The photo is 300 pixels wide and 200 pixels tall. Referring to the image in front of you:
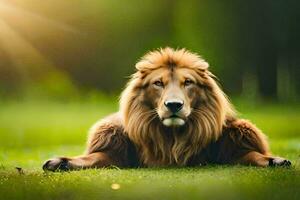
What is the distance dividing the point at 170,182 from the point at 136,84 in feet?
1.97

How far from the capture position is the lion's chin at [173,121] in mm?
4207

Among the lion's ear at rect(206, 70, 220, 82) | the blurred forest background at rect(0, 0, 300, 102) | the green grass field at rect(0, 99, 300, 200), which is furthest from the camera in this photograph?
the blurred forest background at rect(0, 0, 300, 102)

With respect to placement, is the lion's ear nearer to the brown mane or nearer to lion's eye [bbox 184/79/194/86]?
the brown mane

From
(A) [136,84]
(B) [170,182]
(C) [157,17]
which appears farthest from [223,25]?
(B) [170,182]

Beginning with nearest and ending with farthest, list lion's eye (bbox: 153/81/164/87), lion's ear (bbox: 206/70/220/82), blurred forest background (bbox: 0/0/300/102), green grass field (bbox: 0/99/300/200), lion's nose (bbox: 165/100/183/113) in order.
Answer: green grass field (bbox: 0/99/300/200)
lion's nose (bbox: 165/100/183/113)
lion's eye (bbox: 153/81/164/87)
lion's ear (bbox: 206/70/220/82)
blurred forest background (bbox: 0/0/300/102)

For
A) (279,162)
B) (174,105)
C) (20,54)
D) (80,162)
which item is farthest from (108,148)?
(279,162)

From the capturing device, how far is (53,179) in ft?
13.5

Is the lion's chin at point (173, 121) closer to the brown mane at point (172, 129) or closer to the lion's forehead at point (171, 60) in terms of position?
the brown mane at point (172, 129)

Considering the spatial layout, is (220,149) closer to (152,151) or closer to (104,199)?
(152,151)

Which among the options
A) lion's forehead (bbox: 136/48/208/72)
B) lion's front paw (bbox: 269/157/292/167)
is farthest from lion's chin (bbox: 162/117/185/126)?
lion's front paw (bbox: 269/157/292/167)

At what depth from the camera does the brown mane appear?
4.34 meters

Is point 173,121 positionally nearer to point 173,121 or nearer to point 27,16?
point 173,121

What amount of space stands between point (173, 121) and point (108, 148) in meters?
0.42

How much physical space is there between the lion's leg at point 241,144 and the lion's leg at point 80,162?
563 millimetres
